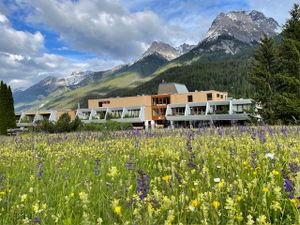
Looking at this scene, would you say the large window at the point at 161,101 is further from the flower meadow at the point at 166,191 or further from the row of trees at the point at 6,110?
the flower meadow at the point at 166,191

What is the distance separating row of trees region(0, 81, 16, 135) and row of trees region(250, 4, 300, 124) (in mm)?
36756

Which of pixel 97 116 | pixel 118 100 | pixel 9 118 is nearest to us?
pixel 9 118

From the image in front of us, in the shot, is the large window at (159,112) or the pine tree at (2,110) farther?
the large window at (159,112)

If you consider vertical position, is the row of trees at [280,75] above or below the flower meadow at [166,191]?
above

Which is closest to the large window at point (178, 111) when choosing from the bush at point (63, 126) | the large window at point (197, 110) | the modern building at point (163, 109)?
the modern building at point (163, 109)

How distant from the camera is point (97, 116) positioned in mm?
95438

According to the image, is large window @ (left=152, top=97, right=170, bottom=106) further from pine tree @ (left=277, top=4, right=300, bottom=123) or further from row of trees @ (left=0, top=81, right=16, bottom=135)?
pine tree @ (left=277, top=4, right=300, bottom=123)

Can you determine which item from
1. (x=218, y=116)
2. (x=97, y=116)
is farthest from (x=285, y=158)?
(x=97, y=116)

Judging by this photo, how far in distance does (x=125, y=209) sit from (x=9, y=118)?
168 feet

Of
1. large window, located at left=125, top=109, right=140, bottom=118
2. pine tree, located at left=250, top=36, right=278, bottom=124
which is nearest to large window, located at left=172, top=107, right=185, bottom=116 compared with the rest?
large window, located at left=125, top=109, right=140, bottom=118

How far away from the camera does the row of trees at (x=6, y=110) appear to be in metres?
48.2

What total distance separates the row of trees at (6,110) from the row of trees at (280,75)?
3676 cm

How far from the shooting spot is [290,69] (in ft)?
113

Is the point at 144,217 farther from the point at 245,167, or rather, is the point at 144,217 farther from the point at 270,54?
the point at 270,54
